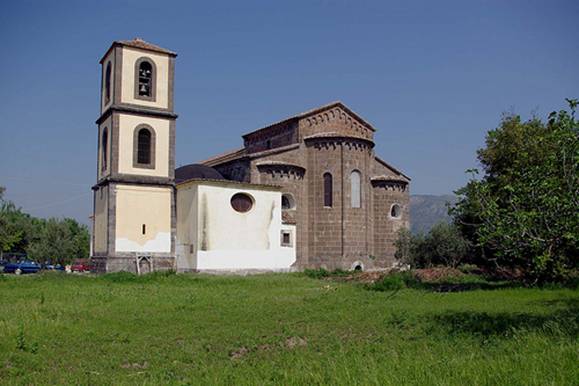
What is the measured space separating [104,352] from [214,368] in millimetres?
2934

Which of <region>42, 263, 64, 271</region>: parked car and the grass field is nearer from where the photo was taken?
the grass field

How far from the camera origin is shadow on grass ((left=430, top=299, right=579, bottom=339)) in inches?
443

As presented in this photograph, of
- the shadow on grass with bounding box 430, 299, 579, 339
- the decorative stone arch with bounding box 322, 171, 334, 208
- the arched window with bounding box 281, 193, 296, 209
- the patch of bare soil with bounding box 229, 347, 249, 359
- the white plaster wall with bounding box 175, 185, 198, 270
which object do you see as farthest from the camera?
the decorative stone arch with bounding box 322, 171, 334, 208

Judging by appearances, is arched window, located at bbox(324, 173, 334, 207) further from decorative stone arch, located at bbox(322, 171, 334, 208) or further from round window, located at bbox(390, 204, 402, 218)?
round window, located at bbox(390, 204, 402, 218)

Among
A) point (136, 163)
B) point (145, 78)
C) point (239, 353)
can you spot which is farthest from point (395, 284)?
point (145, 78)

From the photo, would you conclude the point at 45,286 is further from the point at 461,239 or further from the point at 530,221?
the point at 461,239

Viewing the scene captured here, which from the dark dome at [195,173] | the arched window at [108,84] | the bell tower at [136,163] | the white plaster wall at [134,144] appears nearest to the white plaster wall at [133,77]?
the bell tower at [136,163]

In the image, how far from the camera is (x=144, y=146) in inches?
1419

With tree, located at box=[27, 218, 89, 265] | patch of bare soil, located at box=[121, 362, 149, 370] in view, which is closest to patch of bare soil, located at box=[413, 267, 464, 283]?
patch of bare soil, located at box=[121, 362, 149, 370]

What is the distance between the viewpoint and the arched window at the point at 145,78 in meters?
36.1

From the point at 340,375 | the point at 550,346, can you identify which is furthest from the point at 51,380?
the point at 550,346

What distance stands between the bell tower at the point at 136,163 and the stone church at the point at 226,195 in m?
0.07

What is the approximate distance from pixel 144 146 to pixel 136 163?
137cm

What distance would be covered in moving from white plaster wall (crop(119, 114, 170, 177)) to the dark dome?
3.73 m
